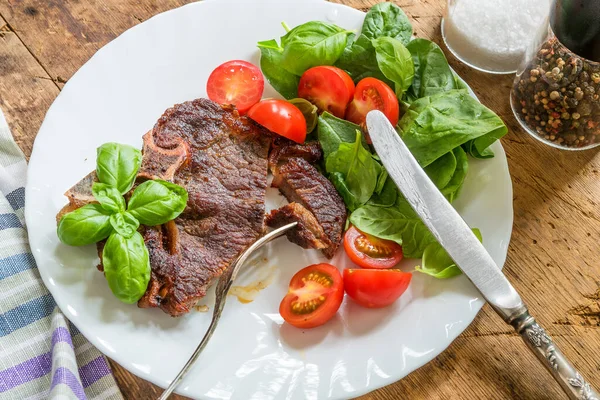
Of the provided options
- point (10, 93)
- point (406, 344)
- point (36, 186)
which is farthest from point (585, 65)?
point (10, 93)

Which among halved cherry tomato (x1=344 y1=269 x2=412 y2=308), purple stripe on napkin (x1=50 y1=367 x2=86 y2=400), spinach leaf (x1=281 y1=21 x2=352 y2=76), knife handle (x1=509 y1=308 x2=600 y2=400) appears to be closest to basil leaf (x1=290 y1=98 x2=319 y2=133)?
spinach leaf (x1=281 y1=21 x2=352 y2=76)

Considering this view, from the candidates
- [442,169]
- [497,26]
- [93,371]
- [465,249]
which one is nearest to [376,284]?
[465,249]

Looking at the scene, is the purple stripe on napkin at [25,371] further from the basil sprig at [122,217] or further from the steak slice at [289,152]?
the steak slice at [289,152]

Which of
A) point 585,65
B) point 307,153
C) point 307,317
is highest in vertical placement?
point 585,65

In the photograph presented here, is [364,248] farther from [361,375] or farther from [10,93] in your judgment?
[10,93]

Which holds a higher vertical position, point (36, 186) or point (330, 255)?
point (36, 186)

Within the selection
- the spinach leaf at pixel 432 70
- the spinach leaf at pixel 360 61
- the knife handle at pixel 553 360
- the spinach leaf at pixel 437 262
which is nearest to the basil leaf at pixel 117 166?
the spinach leaf at pixel 360 61

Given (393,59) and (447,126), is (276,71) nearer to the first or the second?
(393,59)
